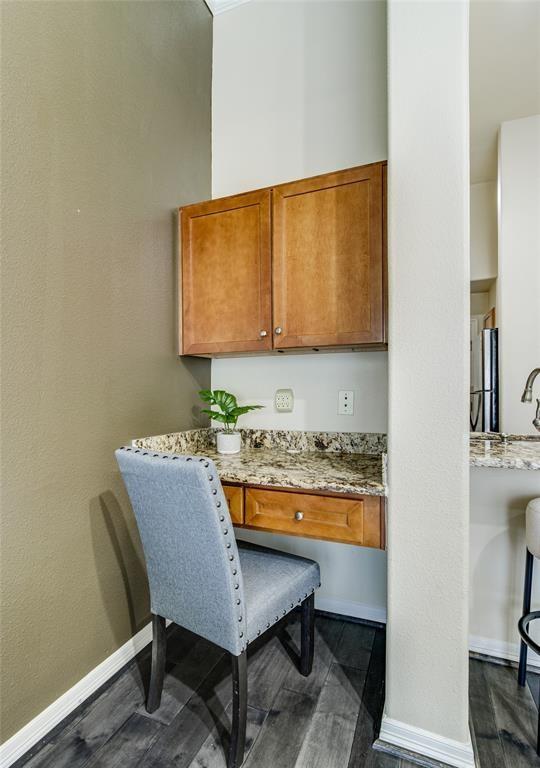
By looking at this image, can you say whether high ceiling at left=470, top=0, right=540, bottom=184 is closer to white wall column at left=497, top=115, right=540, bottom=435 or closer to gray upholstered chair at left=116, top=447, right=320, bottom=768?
white wall column at left=497, top=115, right=540, bottom=435

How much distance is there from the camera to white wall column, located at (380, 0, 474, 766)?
46.8 inches

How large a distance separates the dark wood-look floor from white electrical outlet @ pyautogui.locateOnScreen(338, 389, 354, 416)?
102cm

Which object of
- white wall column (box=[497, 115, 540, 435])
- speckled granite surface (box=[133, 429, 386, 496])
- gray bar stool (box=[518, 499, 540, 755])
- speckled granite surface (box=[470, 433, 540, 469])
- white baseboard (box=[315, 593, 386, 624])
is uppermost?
white wall column (box=[497, 115, 540, 435])

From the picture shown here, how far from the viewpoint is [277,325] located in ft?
5.82

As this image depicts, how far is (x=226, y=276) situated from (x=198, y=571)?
1275mm

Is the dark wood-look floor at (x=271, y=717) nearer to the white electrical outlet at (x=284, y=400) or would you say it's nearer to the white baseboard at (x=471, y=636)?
the white baseboard at (x=471, y=636)

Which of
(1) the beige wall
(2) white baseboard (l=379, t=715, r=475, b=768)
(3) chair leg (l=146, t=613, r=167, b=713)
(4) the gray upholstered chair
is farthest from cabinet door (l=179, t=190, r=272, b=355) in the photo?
(2) white baseboard (l=379, t=715, r=475, b=768)

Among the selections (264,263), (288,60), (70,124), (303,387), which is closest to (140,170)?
(70,124)

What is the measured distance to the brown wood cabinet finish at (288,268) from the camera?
5.31 feet

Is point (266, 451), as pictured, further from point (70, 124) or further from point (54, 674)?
point (70, 124)

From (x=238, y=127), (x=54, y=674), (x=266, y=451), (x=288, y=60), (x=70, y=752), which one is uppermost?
(x=288, y=60)

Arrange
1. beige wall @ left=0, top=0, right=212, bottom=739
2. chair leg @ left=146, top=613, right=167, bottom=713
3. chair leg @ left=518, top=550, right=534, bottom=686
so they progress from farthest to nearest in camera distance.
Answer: chair leg @ left=518, top=550, right=534, bottom=686
chair leg @ left=146, top=613, right=167, bottom=713
beige wall @ left=0, top=0, right=212, bottom=739

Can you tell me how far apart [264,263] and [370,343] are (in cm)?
60

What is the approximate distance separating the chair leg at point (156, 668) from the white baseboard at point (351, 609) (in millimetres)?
877
